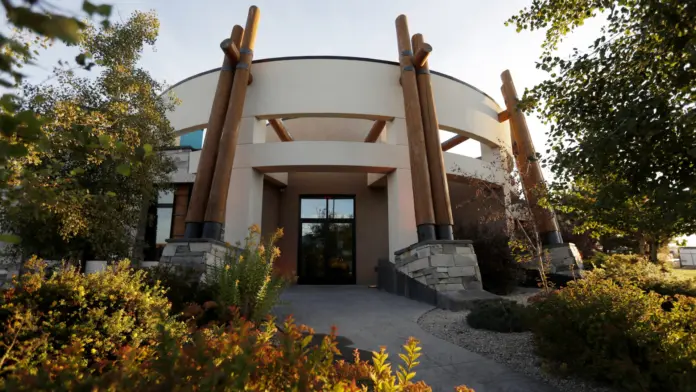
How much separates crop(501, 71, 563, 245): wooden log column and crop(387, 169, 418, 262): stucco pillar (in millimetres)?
3174

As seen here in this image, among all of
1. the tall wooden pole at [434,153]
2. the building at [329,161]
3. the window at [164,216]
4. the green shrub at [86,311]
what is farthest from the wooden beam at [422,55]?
the green shrub at [86,311]

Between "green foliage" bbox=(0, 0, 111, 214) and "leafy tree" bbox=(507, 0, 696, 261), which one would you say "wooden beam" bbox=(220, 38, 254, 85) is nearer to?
"leafy tree" bbox=(507, 0, 696, 261)

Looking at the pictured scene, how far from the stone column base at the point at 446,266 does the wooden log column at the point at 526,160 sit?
3012 millimetres

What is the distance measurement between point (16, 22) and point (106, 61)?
33.5 feet

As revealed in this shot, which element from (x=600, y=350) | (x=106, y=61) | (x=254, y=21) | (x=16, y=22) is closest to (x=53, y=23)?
(x=16, y=22)

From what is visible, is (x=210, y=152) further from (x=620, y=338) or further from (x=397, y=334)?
(x=620, y=338)

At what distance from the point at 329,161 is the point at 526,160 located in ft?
20.3

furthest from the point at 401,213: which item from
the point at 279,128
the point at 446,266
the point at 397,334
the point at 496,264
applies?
the point at 279,128

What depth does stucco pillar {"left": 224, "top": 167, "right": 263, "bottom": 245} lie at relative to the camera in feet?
35.4

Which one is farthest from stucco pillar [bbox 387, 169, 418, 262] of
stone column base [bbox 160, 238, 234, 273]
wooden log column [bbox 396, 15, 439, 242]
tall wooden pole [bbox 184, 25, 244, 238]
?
tall wooden pole [bbox 184, 25, 244, 238]

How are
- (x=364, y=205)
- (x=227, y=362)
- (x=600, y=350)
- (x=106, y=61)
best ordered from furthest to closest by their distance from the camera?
(x=364, y=205), (x=106, y=61), (x=600, y=350), (x=227, y=362)

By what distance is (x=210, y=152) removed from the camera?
10.1 m

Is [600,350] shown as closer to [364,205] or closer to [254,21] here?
[364,205]

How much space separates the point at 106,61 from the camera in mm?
9102
